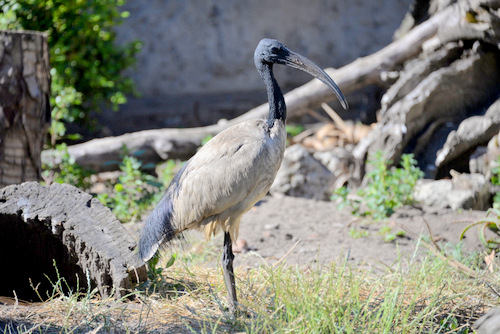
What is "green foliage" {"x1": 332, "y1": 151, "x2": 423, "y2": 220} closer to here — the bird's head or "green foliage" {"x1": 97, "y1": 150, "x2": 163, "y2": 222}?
"green foliage" {"x1": 97, "y1": 150, "x2": 163, "y2": 222}

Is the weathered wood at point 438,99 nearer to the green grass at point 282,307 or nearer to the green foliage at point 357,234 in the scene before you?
the green foliage at point 357,234

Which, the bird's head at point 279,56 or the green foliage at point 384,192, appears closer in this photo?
the bird's head at point 279,56

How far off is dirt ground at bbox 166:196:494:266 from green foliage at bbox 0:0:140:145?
7.30ft

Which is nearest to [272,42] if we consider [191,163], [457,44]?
[191,163]

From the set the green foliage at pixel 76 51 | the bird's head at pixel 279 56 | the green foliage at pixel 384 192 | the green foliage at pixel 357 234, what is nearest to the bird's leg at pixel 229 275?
the bird's head at pixel 279 56

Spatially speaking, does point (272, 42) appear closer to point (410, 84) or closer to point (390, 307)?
point (390, 307)

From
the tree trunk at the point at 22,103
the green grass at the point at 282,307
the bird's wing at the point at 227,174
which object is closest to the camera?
the green grass at the point at 282,307

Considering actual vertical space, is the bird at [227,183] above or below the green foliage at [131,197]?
above

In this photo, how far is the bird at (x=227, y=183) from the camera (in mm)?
3340

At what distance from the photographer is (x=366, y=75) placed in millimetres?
6855

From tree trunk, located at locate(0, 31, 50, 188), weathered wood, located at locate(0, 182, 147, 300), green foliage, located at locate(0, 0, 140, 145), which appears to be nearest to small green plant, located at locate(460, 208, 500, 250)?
weathered wood, located at locate(0, 182, 147, 300)

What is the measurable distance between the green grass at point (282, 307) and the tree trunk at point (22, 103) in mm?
1653

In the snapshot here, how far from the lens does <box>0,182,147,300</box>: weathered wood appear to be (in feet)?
11.1

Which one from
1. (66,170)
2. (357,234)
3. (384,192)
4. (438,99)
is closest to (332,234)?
(357,234)
